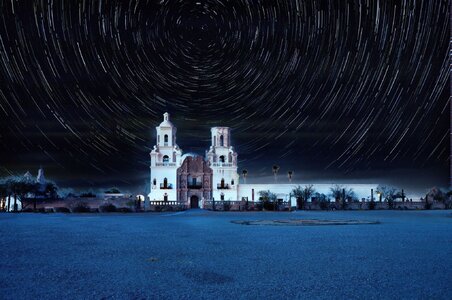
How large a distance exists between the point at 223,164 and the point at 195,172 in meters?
5.29

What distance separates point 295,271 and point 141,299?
3592 mm

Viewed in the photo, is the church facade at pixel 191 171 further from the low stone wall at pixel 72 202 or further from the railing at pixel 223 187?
the low stone wall at pixel 72 202

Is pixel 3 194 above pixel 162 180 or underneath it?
underneath

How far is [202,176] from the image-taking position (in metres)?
81.1

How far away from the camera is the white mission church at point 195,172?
79.9m

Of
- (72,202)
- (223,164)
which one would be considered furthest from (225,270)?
(223,164)

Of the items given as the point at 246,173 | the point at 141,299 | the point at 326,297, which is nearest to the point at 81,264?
the point at 141,299

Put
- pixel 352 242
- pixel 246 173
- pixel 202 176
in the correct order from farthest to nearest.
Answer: pixel 246 173 < pixel 202 176 < pixel 352 242

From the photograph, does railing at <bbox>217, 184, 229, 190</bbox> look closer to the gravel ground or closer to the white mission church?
the white mission church

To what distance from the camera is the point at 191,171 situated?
81.2 metres

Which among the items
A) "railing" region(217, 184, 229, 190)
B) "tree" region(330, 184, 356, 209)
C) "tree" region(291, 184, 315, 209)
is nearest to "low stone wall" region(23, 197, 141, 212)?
"railing" region(217, 184, 229, 190)

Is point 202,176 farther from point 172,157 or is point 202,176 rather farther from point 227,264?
point 227,264

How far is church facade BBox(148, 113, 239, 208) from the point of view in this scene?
79.9m

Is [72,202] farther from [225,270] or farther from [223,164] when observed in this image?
[225,270]
